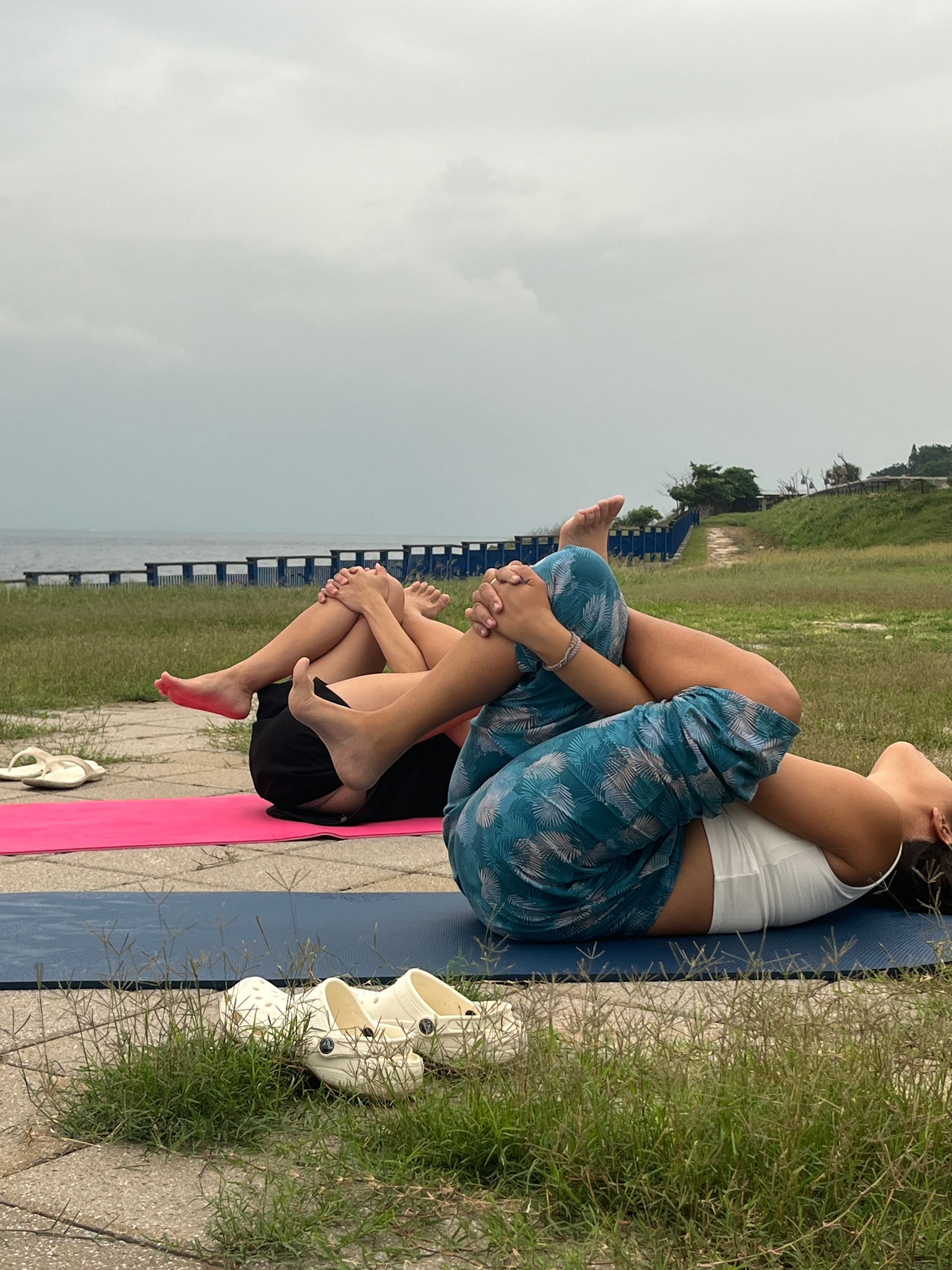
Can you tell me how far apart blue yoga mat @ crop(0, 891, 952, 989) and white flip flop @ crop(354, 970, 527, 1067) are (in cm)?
19

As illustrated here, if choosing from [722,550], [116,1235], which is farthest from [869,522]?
[116,1235]

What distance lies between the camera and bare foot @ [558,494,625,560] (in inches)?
149

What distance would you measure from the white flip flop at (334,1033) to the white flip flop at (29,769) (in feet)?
12.3

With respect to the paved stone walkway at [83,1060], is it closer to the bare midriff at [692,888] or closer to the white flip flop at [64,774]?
the white flip flop at [64,774]

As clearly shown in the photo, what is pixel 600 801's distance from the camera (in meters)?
2.95

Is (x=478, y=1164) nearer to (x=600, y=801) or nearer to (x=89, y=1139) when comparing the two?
(x=89, y=1139)

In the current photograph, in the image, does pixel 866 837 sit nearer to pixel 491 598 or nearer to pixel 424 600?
pixel 491 598

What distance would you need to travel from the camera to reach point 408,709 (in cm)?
337

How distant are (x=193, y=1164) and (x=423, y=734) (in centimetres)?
155

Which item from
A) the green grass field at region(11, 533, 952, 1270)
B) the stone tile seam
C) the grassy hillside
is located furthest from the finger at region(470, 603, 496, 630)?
the grassy hillside

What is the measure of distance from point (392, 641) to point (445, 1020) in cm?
273

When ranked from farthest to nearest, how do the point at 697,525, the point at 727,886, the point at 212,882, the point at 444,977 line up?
the point at 697,525 < the point at 212,882 < the point at 727,886 < the point at 444,977

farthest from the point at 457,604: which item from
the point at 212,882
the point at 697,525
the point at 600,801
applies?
the point at 697,525

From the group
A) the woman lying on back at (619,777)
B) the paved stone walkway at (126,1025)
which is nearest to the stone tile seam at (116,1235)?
the paved stone walkway at (126,1025)
